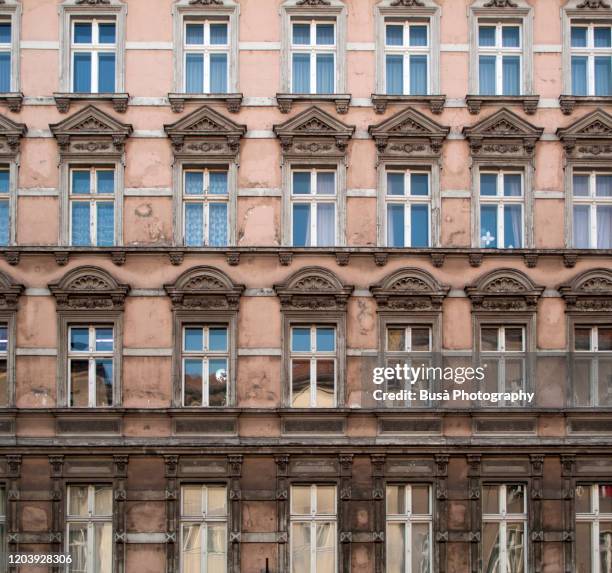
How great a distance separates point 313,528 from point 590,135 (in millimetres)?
8764

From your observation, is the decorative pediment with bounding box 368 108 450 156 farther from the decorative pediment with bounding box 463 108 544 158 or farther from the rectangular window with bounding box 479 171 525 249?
the rectangular window with bounding box 479 171 525 249

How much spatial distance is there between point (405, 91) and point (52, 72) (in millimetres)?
6553

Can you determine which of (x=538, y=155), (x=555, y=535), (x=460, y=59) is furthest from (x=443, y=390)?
(x=460, y=59)

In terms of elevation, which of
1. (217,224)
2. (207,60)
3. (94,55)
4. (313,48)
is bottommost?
(217,224)

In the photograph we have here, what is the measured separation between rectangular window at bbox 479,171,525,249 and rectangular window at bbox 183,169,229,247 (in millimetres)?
4745

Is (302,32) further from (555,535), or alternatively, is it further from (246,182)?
(555,535)

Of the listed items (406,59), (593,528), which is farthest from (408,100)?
(593,528)

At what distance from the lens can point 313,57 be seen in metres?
23.2

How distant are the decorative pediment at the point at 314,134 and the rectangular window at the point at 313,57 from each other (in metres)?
0.64

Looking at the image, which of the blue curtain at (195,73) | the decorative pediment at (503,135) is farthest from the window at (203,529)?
the decorative pediment at (503,135)

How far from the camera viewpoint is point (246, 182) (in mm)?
22688

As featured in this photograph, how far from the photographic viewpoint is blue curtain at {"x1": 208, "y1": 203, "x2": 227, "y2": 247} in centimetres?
2269

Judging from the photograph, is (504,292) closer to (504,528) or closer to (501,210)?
(501,210)

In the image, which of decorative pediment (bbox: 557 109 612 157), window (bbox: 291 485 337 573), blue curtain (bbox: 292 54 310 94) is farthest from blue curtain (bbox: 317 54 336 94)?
window (bbox: 291 485 337 573)
